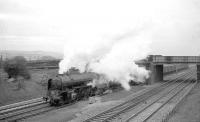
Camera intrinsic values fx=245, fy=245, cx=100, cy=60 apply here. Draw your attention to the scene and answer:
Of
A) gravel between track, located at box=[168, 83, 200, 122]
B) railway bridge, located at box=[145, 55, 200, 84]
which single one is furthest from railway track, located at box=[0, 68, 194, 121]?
railway bridge, located at box=[145, 55, 200, 84]

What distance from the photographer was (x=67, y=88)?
23891 millimetres

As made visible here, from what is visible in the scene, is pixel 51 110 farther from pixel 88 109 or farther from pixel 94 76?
pixel 94 76

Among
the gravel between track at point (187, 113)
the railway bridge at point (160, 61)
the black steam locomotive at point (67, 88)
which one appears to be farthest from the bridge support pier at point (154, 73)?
the gravel between track at point (187, 113)

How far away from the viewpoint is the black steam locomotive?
22.9 meters

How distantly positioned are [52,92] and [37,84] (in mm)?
11221

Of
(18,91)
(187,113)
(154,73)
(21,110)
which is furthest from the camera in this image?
(154,73)

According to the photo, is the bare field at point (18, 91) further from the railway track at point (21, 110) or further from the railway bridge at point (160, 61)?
the railway bridge at point (160, 61)

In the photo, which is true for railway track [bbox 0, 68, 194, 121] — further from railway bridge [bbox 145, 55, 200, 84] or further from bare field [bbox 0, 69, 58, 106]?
railway bridge [bbox 145, 55, 200, 84]

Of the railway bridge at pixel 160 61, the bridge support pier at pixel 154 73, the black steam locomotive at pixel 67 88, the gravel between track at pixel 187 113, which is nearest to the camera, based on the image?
the gravel between track at pixel 187 113

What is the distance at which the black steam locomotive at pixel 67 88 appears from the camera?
75.1 ft

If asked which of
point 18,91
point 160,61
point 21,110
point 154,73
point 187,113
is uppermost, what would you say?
point 160,61

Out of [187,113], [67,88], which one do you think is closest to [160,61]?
[67,88]

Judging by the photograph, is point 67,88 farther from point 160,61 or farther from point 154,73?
point 160,61

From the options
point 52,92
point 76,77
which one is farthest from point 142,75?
point 52,92
